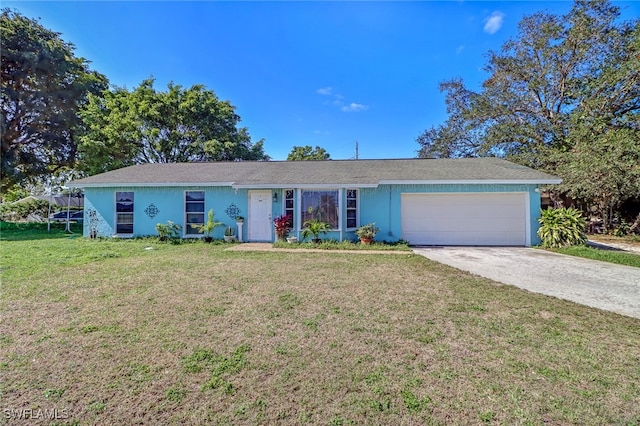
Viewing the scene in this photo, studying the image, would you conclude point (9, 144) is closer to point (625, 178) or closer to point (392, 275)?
point (392, 275)

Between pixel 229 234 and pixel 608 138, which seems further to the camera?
pixel 608 138

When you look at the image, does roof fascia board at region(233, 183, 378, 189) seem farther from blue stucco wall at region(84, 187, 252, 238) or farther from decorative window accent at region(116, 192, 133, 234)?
decorative window accent at region(116, 192, 133, 234)

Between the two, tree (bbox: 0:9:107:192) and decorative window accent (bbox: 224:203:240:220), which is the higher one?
tree (bbox: 0:9:107:192)

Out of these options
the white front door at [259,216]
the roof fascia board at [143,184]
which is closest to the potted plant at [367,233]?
the white front door at [259,216]

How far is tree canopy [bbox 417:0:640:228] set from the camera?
11867 millimetres

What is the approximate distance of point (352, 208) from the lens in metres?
10.9

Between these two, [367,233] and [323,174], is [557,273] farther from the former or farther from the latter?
[323,174]

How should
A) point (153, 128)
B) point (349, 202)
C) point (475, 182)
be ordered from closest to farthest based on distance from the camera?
→ point (475, 182) < point (349, 202) < point (153, 128)

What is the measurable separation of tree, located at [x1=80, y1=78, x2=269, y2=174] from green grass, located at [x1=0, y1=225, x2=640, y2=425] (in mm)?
16524

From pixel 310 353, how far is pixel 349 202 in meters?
8.17

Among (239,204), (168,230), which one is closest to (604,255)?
(239,204)

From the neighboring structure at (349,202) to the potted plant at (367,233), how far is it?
1.88ft

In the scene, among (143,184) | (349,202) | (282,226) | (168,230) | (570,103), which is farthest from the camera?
(570,103)

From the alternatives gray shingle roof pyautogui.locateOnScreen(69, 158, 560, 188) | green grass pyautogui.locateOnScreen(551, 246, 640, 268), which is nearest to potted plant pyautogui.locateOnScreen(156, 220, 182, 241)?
gray shingle roof pyautogui.locateOnScreen(69, 158, 560, 188)
